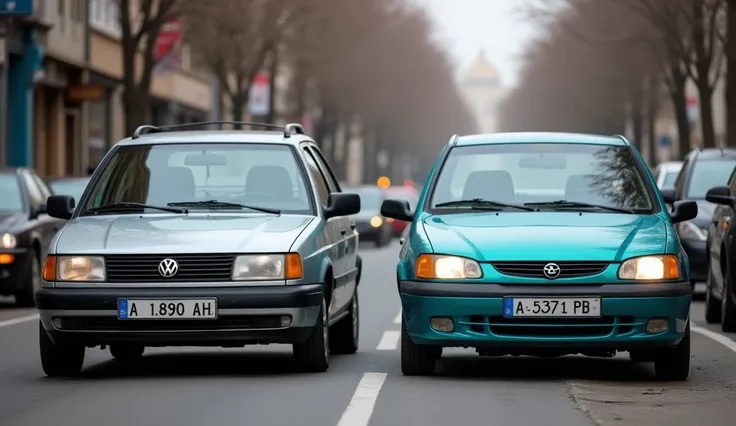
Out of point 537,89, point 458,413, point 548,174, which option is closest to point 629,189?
point 548,174

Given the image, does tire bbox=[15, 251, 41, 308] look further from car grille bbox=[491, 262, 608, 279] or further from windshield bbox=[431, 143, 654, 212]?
car grille bbox=[491, 262, 608, 279]

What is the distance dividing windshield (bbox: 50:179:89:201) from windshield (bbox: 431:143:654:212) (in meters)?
11.8

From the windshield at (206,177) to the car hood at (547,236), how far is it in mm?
1141

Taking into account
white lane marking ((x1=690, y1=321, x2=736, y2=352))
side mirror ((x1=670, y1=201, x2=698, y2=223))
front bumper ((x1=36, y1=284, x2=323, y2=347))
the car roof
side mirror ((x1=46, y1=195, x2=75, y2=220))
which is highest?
the car roof

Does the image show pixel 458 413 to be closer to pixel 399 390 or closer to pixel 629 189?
pixel 399 390

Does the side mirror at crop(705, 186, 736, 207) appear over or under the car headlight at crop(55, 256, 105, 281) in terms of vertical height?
over

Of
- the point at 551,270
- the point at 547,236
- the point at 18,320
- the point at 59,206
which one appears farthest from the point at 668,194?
the point at 18,320

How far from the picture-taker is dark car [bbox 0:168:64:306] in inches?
747

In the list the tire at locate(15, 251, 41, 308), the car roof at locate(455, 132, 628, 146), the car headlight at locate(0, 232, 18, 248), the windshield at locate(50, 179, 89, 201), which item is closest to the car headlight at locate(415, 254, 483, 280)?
the car roof at locate(455, 132, 628, 146)

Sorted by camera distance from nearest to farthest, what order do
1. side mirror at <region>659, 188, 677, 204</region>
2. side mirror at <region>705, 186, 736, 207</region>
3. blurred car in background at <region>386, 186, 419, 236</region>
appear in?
side mirror at <region>659, 188, 677, 204</region>, side mirror at <region>705, 186, 736, 207</region>, blurred car in background at <region>386, 186, 419, 236</region>

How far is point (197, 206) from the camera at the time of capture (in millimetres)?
11648

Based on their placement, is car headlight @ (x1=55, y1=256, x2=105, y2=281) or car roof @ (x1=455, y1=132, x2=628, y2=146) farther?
car roof @ (x1=455, y1=132, x2=628, y2=146)


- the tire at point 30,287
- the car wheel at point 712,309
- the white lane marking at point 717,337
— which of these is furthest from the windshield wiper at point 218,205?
the tire at point 30,287

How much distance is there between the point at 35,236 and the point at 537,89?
285 feet
